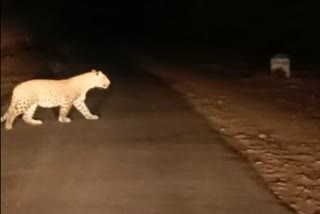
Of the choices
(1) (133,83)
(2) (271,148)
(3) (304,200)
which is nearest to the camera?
(3) (304,200)

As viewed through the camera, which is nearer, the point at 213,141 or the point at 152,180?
the point at 152,180

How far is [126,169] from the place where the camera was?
29.0ft

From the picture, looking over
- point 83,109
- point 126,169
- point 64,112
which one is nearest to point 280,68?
point 83,109

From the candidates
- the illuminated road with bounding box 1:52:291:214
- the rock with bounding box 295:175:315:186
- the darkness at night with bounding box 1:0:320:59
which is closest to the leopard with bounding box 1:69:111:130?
the illuminated road with bounding box 1:52:291:214

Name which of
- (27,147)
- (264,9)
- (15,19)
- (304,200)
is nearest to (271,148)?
(304,200)

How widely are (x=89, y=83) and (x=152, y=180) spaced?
4.03 metres

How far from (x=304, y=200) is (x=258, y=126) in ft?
12.3

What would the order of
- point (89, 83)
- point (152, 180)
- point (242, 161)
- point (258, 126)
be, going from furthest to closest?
point (89, 83), point (258, 126), point (242, 161), point (152, 180)

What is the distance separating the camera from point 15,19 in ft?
117

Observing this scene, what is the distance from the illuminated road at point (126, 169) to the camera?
745 centimetres

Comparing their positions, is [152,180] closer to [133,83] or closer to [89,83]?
[89,83]

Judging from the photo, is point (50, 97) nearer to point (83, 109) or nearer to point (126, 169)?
point (83, 109)

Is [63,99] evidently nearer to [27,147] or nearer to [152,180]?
[27,147]

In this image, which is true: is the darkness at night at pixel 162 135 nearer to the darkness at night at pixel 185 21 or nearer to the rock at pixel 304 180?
the rock at pixel 304 180
